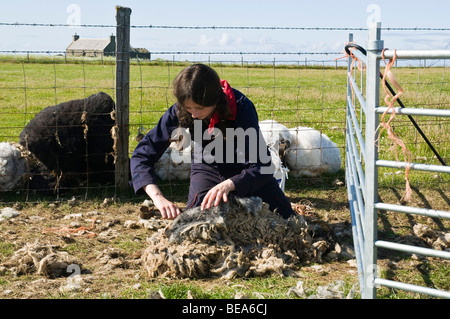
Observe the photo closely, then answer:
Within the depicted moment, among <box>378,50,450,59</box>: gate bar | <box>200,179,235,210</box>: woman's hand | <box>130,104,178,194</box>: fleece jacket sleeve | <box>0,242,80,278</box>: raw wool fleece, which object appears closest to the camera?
<box>378,50,450,59</box>: gate bar

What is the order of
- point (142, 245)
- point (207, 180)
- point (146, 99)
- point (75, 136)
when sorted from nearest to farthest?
point (207, 180)
point (142, 245)
point (75, 136)
point (146, 99)

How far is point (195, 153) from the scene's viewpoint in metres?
4.57

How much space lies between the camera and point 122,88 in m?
6.12

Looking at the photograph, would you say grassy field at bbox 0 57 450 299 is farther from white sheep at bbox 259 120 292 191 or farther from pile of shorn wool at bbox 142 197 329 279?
white sheep at bbox 259 120 292 191

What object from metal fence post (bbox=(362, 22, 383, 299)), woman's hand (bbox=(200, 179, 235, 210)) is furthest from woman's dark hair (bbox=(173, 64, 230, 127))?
metal fence post (bbox=(362, 22, 383, 299))

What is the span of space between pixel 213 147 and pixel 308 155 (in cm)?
256

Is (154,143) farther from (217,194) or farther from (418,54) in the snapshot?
(418,54)

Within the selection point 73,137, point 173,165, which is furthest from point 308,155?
point 73,137

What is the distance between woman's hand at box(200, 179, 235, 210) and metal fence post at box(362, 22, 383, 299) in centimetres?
116

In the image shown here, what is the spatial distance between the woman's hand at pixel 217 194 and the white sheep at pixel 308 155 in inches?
108

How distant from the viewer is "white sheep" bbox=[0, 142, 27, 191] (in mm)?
6016

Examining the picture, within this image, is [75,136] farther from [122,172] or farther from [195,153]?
[195,153]

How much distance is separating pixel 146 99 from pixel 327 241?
8.70 meters
